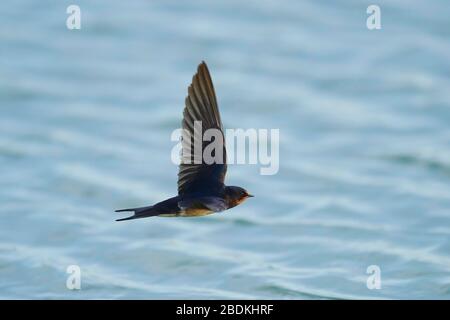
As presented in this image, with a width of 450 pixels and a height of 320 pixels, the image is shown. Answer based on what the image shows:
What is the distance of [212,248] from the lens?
901 centimetres

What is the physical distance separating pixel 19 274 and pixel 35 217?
3.47ft

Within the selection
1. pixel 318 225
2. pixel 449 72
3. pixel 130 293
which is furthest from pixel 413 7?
pixel 130 293

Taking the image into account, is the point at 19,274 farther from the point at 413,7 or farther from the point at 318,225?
the point at 413,7

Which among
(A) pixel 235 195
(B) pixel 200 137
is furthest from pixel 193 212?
(B) pixel 200 137

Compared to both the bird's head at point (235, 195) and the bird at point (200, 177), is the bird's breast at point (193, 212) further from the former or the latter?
the bird's head at point (235, 195)

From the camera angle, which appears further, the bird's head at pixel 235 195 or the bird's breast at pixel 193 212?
the bird's head at pixel 235 195

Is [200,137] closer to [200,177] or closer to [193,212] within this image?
[200,177]

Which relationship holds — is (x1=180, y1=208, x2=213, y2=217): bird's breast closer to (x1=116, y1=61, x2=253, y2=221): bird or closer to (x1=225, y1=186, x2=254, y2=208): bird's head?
(x1=116, y1=61, x2=253, y2=221): bird

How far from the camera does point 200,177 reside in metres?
5.96

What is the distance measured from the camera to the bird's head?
578cm

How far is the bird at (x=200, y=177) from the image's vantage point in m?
5.70

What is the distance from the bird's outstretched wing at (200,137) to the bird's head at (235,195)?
7 centimetres

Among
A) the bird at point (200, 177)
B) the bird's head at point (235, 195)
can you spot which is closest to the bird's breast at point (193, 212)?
the bird at point (200, 177)

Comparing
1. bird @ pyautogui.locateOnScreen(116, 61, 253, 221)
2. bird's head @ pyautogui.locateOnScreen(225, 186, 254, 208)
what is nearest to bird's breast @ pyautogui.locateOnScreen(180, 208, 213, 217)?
bird @ pyautogui.locateOnScreen(116, 61, 253, 221)
